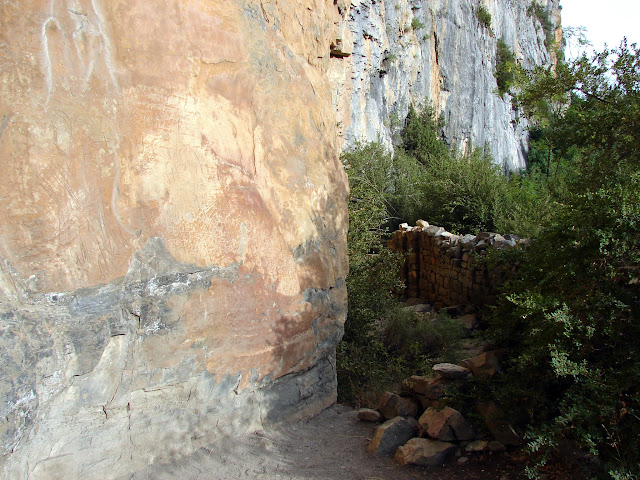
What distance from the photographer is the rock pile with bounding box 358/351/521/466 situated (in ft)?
11.3

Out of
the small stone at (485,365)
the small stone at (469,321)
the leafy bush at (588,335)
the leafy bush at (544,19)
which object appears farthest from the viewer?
the leafy bush at (544,19)

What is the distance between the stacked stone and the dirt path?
4.51 metres

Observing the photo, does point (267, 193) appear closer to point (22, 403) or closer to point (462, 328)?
point (22, 403)

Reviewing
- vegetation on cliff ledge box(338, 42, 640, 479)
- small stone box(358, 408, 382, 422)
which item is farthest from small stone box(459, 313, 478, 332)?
small stone box(358, 408, 382, 422)

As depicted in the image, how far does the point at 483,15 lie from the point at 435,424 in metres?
28.2

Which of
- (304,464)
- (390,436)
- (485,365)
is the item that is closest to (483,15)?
(485,365)

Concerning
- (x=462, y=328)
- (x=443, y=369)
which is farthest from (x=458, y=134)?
(x=443, y=369)

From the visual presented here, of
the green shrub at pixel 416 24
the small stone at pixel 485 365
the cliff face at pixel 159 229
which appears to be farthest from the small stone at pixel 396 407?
the green shrub at pixel 416 24

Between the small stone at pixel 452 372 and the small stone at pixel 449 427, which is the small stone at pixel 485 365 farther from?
the small stone at pixel 449 427

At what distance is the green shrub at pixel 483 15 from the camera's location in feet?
88.5

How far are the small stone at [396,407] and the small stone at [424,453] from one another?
0.48m

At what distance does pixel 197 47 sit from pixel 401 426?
3052 mm

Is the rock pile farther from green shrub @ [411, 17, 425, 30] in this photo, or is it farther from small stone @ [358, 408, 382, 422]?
green shrub @ [411, 17, 425, 30]

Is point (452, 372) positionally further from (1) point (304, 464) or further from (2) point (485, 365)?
(1) point (304, 464)
